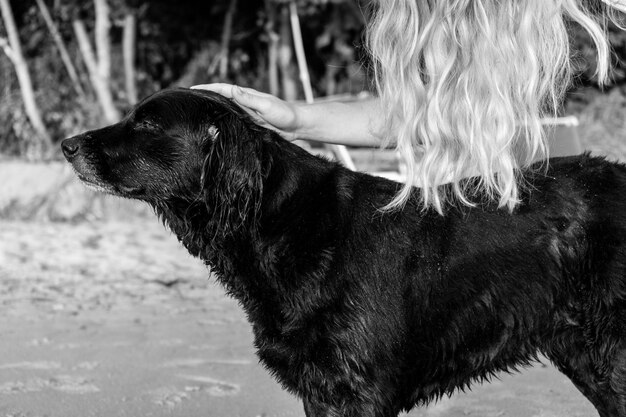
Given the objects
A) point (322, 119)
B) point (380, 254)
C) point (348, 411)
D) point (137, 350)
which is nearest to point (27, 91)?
point (137, 350)

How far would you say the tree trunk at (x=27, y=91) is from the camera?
444 inches

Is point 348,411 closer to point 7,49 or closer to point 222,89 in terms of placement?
point 222,89

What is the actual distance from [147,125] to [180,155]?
0.53 ft

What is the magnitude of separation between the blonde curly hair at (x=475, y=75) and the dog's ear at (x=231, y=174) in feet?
1.95

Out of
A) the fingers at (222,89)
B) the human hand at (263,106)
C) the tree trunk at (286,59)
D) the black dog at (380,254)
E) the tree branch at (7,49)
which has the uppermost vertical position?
the fingers at (222,89)

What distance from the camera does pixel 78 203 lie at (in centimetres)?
998

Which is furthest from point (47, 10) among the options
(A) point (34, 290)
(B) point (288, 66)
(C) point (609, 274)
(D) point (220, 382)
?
(C) point (609, 274)

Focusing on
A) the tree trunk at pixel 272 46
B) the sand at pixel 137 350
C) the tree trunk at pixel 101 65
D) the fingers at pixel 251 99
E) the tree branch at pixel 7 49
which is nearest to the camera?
the fingers at pixel 251 99

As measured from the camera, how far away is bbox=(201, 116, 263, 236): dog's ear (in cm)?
335

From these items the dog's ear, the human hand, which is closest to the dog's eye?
the dog's ear

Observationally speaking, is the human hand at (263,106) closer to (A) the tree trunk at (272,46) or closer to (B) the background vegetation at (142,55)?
(B) the background vegetation at (142,55)

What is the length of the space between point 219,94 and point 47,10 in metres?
9.30

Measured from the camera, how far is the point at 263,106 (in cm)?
376

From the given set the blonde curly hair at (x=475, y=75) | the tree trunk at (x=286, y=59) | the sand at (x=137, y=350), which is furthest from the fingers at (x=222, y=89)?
the tree trunk at (x=286, y=59)
